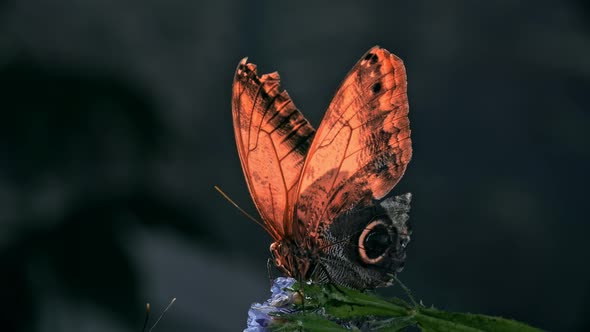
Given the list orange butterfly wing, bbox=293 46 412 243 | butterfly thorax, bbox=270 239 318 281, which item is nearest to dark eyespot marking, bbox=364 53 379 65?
orange butterfly wing, bbox=293 46 412 243

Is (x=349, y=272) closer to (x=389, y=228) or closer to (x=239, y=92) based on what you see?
(x=389, y=228)

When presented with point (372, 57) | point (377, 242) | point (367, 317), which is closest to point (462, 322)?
point (367, 317)

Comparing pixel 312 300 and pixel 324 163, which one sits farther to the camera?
pixel 324 163

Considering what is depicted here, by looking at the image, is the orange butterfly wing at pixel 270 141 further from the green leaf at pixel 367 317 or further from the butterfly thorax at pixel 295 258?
the green leaf at pixel 367 317

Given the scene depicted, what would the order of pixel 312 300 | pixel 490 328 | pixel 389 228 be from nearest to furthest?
pixel 490 328
pixel 312 300
pixel 389 228

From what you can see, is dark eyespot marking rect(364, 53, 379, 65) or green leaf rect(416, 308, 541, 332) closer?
green leaf rect(416, 308, 541, 332)

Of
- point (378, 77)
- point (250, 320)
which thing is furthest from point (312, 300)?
point (378, 77)

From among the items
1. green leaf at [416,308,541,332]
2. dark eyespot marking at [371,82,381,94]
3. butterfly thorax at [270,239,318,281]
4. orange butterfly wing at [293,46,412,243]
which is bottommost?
green leaf at [416,308,541,332]

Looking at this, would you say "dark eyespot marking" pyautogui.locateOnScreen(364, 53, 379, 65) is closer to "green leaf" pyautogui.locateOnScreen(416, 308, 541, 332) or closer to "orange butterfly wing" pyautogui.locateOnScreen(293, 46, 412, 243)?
"orange butterfly wing" pyautogui.locateOnScreen(293, 46, 412, 243)
